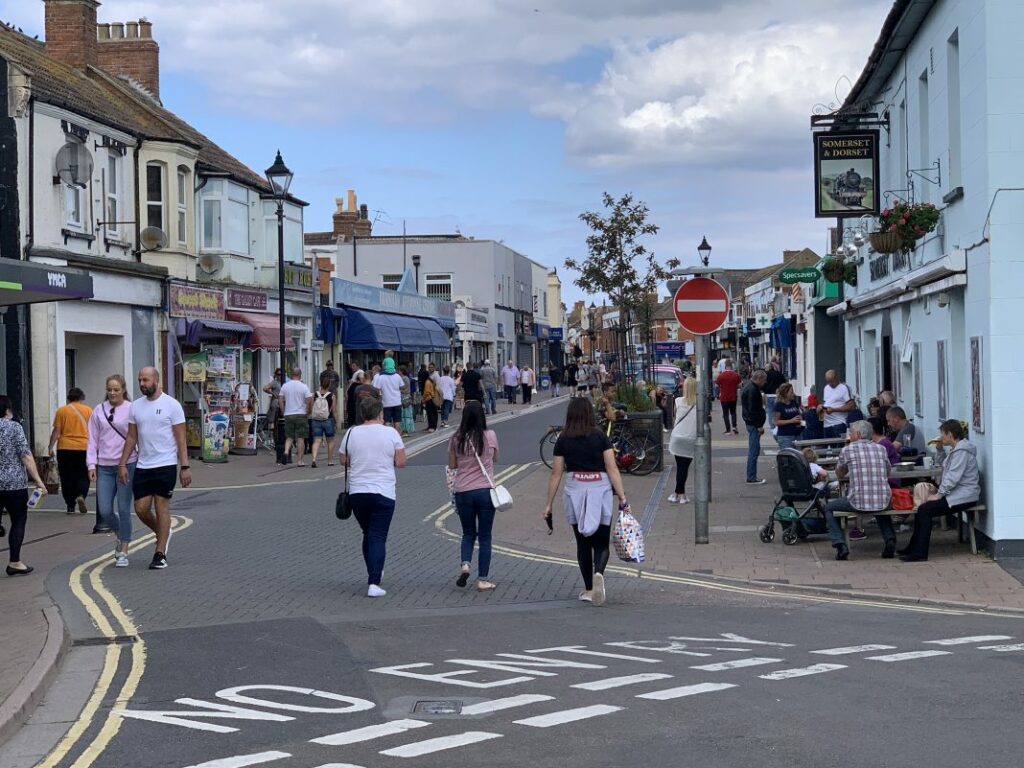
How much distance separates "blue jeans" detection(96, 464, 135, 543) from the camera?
13.4 m

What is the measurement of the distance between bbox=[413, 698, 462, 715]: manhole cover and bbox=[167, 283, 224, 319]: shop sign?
2190 centimetres

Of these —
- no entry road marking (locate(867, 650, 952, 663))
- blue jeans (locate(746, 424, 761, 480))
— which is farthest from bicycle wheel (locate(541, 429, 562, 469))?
no entry road marking (locate(867, 650, 952, 663))

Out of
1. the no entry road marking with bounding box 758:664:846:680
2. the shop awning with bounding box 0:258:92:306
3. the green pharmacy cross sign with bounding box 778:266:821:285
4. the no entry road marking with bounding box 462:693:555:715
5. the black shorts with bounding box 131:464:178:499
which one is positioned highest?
A: the green pharmacy cross sign with bounding box 778:266:821:285

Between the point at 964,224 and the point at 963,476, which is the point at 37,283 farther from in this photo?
the point at 963,476

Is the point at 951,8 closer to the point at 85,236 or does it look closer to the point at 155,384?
the point at 155,384

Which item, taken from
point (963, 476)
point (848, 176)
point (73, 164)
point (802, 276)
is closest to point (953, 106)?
point (848, 176)

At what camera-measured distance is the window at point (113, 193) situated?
1031 inches

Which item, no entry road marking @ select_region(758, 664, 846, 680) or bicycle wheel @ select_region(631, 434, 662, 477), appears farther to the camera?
bicycle wheel @ select_region(631, 434, 662, 477)

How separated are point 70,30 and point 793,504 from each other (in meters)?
22.5

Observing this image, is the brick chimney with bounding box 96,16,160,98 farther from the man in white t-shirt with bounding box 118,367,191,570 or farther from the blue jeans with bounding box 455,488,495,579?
the blue jeans with bounding box 455,488,495,579

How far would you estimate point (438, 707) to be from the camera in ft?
24.3

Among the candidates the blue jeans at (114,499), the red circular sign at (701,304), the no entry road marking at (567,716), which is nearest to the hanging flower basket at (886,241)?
the red circular sign at (701,304)

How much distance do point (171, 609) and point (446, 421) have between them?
28.4m

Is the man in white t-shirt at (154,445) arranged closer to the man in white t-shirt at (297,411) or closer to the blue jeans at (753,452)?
the blue jeans at (753,452)
